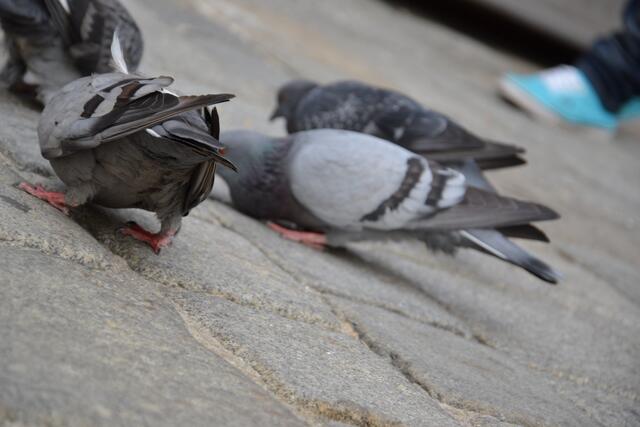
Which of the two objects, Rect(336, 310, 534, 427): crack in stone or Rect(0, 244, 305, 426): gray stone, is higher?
Rect(0, 244, 305, 426): gray stone

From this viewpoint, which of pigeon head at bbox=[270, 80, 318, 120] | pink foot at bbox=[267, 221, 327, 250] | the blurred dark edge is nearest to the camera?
pink foot at bbox=[267, 221, 327, 250]

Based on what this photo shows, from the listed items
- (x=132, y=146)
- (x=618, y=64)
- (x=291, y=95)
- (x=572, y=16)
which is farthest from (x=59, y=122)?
(x=572, y=16)

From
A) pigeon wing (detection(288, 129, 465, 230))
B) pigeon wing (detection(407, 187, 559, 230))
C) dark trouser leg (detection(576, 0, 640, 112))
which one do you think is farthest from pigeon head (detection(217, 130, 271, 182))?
dark trouser leg (detection(576, 0, 640, 112))

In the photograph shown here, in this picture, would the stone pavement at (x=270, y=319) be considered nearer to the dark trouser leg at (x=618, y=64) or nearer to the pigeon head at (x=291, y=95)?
the pigeon head at (x=291, y=95)

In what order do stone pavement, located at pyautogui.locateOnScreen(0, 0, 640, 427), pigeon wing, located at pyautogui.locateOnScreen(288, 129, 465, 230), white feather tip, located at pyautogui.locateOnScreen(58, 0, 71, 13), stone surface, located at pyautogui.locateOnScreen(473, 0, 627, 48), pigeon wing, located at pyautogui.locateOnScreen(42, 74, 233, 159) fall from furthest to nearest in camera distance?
stone surface, located at pyautogui.locateOnScreen(473, 0, 627, 48) → pigeon wing, located at pyautogui.locateOnScreen(288, 129, 465, 230) → white feather tip, located at pyautogui.locateOnScreen(58, 0, 71, 13) → pigeon wing, located at pyautogui.locateOnScreen(42, 74, 233, 159) → stone pavement, located at pyautogui.locateOnScreen(0, 0, 640, 427)

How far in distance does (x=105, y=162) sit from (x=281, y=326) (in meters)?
0.56

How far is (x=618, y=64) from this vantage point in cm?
654

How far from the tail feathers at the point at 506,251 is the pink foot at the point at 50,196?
1623 millimetres

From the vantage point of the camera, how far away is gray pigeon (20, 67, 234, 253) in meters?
1.79

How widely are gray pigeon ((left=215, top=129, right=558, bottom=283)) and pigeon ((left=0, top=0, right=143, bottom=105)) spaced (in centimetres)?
56

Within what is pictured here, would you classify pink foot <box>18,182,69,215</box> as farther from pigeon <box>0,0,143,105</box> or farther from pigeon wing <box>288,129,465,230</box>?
pigeon wing <box>288,129,465,230</box>

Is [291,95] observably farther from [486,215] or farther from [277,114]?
[486,215]

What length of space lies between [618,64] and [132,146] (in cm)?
545

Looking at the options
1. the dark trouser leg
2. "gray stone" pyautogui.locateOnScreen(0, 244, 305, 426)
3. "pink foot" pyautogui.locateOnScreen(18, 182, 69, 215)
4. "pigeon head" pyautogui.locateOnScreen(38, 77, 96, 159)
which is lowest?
"pink foot" pyautogui.locateOnScreen(18, 182, 69, 215)
